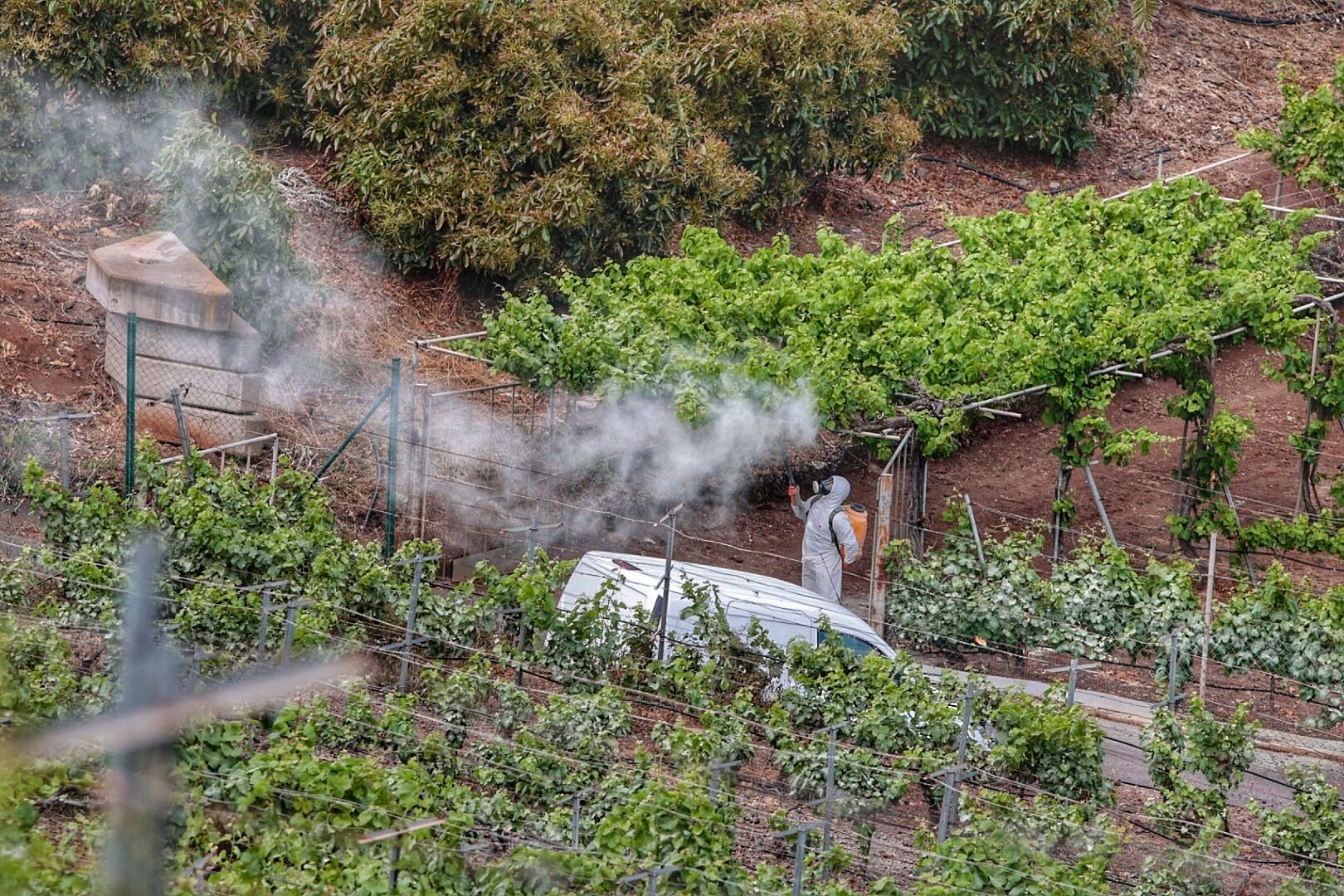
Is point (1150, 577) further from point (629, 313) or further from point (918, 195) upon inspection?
point (918, 195)

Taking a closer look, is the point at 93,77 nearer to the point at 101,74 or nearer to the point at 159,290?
the point at 101,74

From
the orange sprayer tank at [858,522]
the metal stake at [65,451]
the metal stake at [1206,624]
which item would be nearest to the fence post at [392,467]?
the metal stake at [65,451]

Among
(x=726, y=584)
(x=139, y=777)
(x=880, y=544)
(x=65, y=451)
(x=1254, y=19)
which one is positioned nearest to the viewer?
(x=139, y=777)

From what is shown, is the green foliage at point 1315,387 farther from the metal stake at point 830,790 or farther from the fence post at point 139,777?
the fence post at point 139,777

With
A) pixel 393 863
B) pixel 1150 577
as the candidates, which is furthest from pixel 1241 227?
pixel 393 863

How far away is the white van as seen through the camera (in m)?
13.2

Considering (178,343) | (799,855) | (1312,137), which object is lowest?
(799,855)

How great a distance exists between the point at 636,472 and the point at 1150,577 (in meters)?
4.40

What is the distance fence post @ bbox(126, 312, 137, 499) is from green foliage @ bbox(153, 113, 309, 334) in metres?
2.61

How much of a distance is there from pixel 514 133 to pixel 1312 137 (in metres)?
8.52

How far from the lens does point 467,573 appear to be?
15.1 meters

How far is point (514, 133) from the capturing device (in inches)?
725

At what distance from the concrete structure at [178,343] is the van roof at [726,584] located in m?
3.83

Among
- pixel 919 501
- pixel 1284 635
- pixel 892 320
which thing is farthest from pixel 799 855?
pixel 892 320
